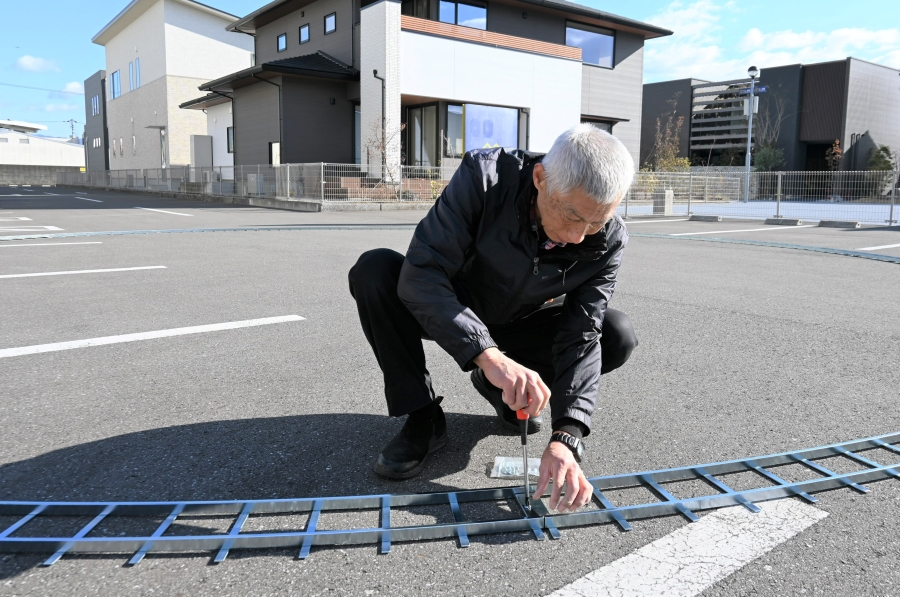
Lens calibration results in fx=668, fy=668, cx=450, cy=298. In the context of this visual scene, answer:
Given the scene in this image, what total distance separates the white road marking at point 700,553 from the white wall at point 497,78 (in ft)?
60.1

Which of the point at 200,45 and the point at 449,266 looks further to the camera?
the point at 200,45

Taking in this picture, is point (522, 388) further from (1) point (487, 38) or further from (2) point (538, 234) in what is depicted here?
(1) point (487, 38)

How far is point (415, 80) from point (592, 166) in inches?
722

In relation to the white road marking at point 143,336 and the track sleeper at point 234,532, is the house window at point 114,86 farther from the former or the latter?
the track sleeper at point 234,532

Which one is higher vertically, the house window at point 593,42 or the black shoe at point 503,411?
the house window at point 593,42

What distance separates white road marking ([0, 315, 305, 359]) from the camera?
135 inches

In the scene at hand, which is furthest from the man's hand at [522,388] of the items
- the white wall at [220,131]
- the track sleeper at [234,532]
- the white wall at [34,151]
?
the white wall at [34,151]

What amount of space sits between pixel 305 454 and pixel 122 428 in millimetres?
746

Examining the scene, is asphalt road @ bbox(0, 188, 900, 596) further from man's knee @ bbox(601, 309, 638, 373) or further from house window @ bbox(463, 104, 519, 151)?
house window @ bbox(463, 104, 519, 151)

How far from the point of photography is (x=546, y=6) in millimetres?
22188

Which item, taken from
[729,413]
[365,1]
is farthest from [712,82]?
[729,413]

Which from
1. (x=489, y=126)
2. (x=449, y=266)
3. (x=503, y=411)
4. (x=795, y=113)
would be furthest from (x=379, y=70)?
(x=795, y=113)

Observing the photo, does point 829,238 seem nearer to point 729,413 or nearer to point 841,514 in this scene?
point 729,413

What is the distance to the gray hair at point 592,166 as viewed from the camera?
1695mm
